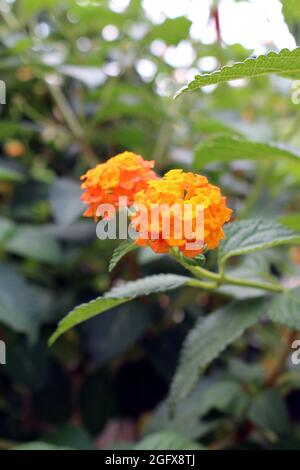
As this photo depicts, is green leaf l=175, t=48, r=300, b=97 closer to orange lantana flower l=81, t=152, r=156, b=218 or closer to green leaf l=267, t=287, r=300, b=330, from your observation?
orange lantana flower l=81, t=152, r=156, b=218

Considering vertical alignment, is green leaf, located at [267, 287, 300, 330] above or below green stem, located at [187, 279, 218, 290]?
below

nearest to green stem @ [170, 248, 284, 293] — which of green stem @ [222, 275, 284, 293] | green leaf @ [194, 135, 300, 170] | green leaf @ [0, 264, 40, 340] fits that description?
green stem @ [222, 275, 284, 293]

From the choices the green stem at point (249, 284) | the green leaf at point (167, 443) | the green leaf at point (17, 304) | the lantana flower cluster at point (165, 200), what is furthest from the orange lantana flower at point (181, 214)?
the green leaf at point (17, 304)

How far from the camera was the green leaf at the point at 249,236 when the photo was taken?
1.67 feet

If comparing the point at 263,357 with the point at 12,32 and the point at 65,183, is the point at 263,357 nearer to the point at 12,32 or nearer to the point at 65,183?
the point at 65,183

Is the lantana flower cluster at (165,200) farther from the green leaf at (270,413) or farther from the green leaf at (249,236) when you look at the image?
the green leaf at (270,413)

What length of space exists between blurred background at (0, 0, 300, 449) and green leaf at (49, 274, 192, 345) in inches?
6.0

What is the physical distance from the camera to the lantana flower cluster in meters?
0.41

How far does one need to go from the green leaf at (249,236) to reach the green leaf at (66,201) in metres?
0.34

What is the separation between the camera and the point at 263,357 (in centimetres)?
99

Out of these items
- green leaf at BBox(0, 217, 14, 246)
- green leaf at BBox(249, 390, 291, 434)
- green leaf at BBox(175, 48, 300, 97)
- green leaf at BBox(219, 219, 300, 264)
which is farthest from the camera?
green leaf at BBox(0, 217, 14, 246)

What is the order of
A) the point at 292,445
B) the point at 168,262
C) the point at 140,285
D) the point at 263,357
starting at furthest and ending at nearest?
the point at 263,357
the point at 168,262
the point at 292,445
the point at 140,285

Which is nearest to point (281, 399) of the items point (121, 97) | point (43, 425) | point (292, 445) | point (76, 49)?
point (292, 445)

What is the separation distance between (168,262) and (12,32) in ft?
1.64
